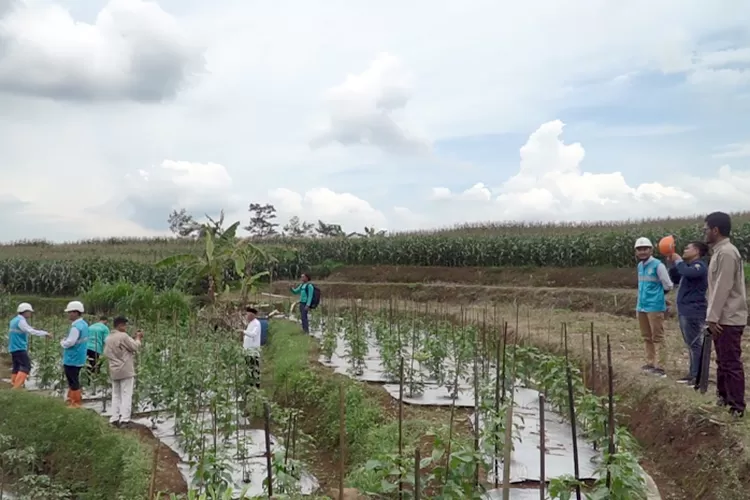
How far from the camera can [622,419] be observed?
22.0 feet

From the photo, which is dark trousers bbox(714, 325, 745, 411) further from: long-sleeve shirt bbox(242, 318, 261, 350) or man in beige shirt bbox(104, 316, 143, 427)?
man in beige shirt bbox(104, 316, 143, 427)

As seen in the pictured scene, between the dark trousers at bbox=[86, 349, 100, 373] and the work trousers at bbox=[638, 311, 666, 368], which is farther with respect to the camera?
the dark trousers at bbox=[86, 349, 100, 373]

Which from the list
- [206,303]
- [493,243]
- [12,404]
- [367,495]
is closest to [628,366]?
[367,495]

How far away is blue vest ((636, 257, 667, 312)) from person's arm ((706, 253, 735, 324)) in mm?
1860

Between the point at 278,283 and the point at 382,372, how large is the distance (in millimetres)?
16043

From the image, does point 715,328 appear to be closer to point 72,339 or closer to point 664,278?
point 664,278

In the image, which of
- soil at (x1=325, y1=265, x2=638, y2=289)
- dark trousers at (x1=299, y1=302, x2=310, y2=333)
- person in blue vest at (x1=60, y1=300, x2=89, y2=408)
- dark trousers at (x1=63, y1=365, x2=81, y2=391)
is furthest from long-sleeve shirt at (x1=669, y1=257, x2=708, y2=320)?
soil at (x1=325, y1=265, x2=638, y2=289)

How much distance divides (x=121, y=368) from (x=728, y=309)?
633 centimetres

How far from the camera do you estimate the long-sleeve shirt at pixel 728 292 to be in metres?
5.26

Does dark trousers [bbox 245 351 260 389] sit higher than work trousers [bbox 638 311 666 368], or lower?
lower

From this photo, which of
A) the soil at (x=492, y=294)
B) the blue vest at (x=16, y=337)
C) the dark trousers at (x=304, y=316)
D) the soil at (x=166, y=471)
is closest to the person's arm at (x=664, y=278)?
the soil at (x=166, y=471)

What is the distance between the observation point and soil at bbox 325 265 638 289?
806 inches

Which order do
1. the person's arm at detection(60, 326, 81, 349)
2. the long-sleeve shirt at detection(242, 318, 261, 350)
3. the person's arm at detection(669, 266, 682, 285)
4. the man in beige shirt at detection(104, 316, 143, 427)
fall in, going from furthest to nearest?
the long-sleeve shirt at detection(242, 318, 261, 350), the person's arm at detection(60, 326, 81, 349), the man in beige shirt at detection(104, 316, 143, 427), the person's arm at detection(669, 266, 682, 285)

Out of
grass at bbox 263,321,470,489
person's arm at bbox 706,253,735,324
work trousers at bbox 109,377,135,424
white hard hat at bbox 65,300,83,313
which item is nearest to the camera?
person's arm at bbox 706,253,735,324
